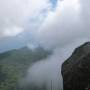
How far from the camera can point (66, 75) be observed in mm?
22750

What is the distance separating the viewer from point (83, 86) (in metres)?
21.4

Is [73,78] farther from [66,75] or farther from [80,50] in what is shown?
[80,50]

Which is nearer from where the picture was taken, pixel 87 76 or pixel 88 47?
pixel 87 76

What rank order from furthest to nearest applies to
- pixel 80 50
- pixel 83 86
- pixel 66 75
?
pixel 80 50 → pixel 66 75 → pixel 83 86

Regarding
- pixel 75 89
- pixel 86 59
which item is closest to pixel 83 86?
pixel 75 89

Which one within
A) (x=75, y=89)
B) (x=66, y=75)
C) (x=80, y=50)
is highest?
(x=80, y=50)

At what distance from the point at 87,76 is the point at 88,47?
3.63m

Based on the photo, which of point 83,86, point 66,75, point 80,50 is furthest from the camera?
point 80,50

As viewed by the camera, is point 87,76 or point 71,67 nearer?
point 87,76

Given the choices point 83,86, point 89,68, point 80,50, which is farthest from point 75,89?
point 80,50

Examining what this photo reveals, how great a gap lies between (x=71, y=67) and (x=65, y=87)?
6.22 ft

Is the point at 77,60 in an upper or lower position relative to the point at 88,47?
lower

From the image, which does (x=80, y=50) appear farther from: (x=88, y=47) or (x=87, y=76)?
(x=87, y=76)

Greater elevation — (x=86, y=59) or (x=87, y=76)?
(x=86, y=59)
